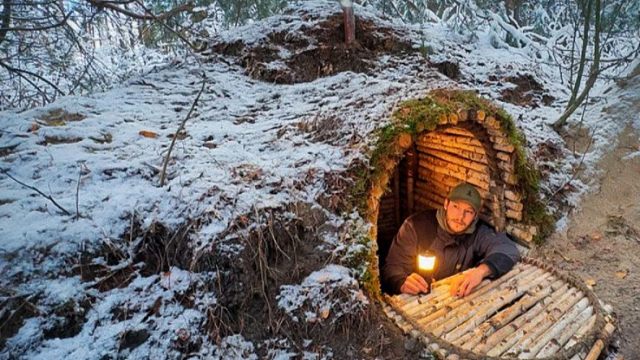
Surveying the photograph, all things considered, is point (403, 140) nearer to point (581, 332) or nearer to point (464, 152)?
point (464, 152)

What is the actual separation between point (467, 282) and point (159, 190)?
2537 millimetres

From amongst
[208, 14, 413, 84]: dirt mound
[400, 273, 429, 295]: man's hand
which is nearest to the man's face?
[400, 273, 429, 295]: man's hand

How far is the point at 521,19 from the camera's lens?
9.06 metres

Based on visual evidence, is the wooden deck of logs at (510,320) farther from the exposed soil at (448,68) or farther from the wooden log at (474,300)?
the exposed soil at (448,68)

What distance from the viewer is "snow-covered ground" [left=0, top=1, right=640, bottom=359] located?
199cm

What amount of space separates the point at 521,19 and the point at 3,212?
35.8 feet

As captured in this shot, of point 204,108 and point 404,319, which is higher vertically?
point 204,108

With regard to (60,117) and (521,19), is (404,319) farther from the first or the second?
(521,19)

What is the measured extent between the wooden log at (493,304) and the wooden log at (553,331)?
31 centimetres

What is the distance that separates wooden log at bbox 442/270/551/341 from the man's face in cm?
65

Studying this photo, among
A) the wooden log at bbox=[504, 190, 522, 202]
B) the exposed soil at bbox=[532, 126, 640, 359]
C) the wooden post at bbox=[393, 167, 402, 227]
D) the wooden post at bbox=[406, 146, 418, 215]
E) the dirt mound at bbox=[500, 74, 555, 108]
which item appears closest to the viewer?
the exposed soil at bbox=[532, 126, 640, 359]

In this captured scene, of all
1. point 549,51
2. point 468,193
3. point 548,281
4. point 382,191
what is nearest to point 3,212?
point 382,191

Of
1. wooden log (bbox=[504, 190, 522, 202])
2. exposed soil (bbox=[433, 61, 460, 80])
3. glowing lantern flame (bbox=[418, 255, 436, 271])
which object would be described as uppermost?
exposed soil (bbox=[433, 61, 460, 80])

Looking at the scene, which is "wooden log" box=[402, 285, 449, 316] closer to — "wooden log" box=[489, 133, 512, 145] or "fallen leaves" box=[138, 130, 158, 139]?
"wooden log" box=[489, 133, 512, 145]
